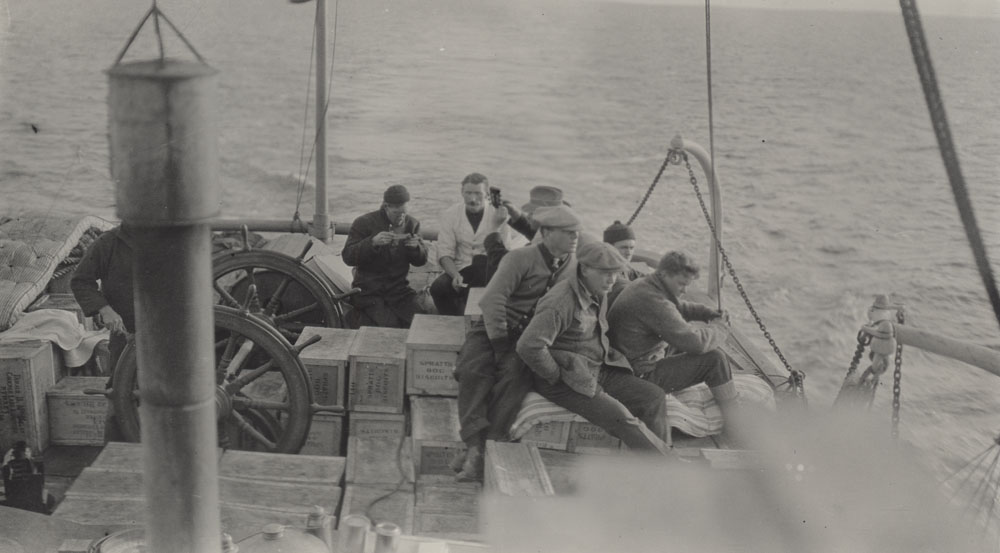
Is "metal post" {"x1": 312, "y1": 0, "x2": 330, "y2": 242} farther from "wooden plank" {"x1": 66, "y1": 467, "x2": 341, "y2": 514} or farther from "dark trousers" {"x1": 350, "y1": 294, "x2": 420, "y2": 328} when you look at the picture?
"wooden plank" {"x1": 66, "y1": 467, "x2": 341, "y2": 514}

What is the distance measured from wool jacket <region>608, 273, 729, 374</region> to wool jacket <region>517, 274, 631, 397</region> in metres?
0.23

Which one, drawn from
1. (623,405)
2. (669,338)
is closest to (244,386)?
(623,405)

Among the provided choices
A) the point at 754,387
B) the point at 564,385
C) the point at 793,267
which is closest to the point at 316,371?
the point at 564,385

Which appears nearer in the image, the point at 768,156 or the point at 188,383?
the point at 188,383

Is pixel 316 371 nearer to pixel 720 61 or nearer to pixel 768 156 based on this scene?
pixel 768 156

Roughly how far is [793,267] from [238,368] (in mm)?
27968

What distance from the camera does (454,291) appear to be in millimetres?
7180

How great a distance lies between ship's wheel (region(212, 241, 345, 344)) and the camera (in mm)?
6680

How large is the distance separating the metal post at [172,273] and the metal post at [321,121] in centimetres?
741

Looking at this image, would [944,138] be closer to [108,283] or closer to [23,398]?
[108,283]

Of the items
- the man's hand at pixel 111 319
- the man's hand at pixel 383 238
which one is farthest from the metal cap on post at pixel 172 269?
the man's hand at pixel 383 238

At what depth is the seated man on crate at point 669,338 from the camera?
5.49m

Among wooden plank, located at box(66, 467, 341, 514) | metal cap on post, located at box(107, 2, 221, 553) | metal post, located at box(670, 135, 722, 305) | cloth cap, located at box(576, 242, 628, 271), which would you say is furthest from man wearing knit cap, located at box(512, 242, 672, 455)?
metal post, located at box(670, 135, 722, 305)

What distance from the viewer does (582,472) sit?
518 cm
